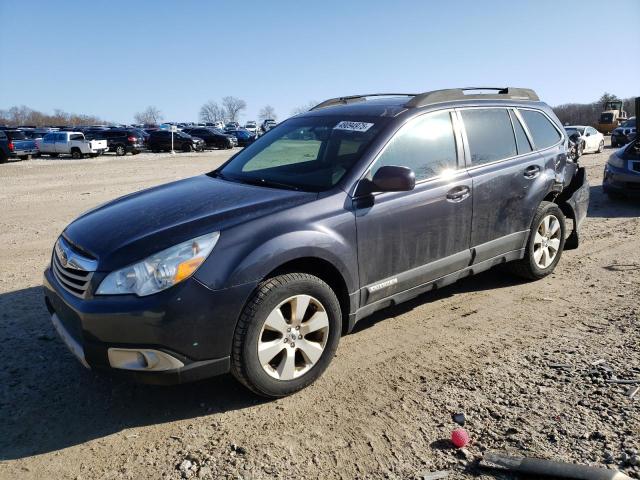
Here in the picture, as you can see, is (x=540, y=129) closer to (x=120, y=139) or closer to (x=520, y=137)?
(x=520, y=137)

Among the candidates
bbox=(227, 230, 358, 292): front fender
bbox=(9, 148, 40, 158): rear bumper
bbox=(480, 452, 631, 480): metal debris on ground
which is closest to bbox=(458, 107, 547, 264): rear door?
bbox=(227, 230, 358, 292): front fender

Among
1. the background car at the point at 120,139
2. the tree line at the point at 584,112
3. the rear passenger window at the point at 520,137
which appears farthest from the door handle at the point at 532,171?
the tree line at the point at 584,112

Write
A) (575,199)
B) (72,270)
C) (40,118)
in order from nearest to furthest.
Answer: (72,270)
(575,199)
(40,118)

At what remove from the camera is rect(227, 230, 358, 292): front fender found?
2979 mm

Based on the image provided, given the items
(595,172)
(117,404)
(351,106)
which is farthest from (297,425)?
(595,172)

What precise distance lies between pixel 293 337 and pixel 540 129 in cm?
368

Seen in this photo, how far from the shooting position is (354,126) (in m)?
4.10

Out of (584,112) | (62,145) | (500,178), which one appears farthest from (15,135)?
(584,112)

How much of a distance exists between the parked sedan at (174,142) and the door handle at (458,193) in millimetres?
33786

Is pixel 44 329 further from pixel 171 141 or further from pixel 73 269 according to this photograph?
pixel 171 141

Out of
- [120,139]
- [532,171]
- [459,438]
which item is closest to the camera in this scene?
[459,438]

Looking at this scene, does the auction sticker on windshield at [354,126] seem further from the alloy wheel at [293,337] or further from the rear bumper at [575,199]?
the rear bumper at [575,199]

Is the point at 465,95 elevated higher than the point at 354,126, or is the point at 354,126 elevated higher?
the point at 465,95

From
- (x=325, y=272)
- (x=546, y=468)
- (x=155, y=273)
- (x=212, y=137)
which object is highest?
(x=212, y=137)
